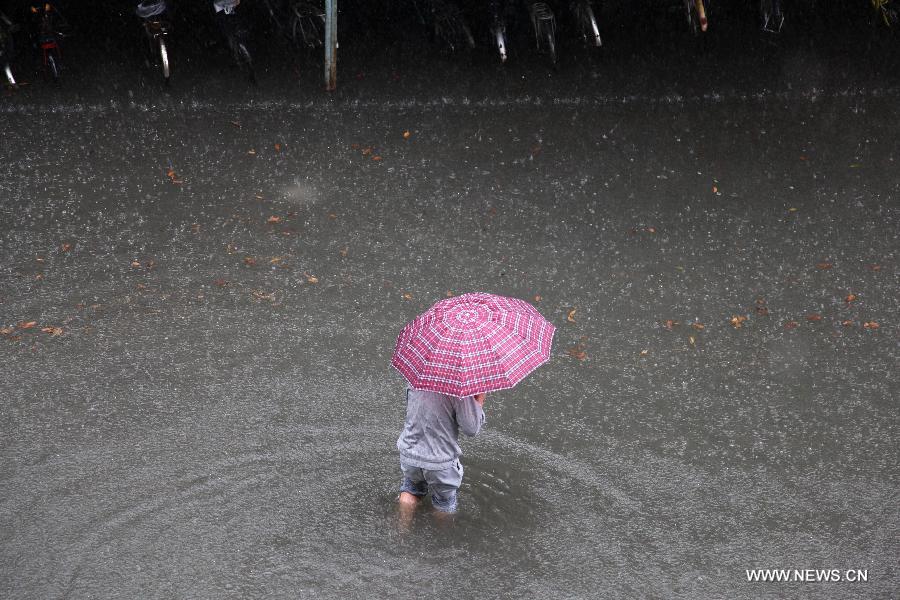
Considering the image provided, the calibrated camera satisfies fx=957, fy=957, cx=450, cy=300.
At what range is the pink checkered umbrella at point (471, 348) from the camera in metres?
4.52

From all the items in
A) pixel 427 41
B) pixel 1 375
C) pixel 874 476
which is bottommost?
pixel 874 476

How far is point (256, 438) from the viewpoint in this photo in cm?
588

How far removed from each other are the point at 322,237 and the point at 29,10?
5.01 meters

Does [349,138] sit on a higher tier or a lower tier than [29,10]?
lower

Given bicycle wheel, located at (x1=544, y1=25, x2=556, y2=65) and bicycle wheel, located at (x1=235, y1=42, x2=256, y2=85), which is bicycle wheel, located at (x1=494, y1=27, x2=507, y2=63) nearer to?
bicycle wheel, located at (x1=544, y1=25, x2=556, y2=65)

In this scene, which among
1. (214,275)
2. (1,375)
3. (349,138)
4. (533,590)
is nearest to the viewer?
(533,590)

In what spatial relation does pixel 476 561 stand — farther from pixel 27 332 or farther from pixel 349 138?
pixel 349 138

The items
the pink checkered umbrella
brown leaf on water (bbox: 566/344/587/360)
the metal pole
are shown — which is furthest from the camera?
the metal pole

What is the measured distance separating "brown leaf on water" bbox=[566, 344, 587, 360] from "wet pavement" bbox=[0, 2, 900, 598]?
1cm

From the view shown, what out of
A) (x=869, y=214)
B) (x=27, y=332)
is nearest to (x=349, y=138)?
(x=27, y=332)

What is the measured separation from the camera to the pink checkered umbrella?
452 cm

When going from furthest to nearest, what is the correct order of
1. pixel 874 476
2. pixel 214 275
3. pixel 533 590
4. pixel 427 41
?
pixel 427 41
pixel 214 275
pixel 874 476
pixel 533 590

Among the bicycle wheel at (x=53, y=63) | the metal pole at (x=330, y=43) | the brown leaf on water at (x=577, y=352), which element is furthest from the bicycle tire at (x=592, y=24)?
the bicycle wheel at (x=53, y=63)

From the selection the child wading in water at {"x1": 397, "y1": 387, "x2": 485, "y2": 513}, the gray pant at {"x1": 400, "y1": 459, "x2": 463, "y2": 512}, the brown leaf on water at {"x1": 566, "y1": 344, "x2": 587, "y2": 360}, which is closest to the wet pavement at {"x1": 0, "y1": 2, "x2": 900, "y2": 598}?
the brown leaf on water at {"x1": 566, "y1": 344, "x2": 587, "y2": 360}
